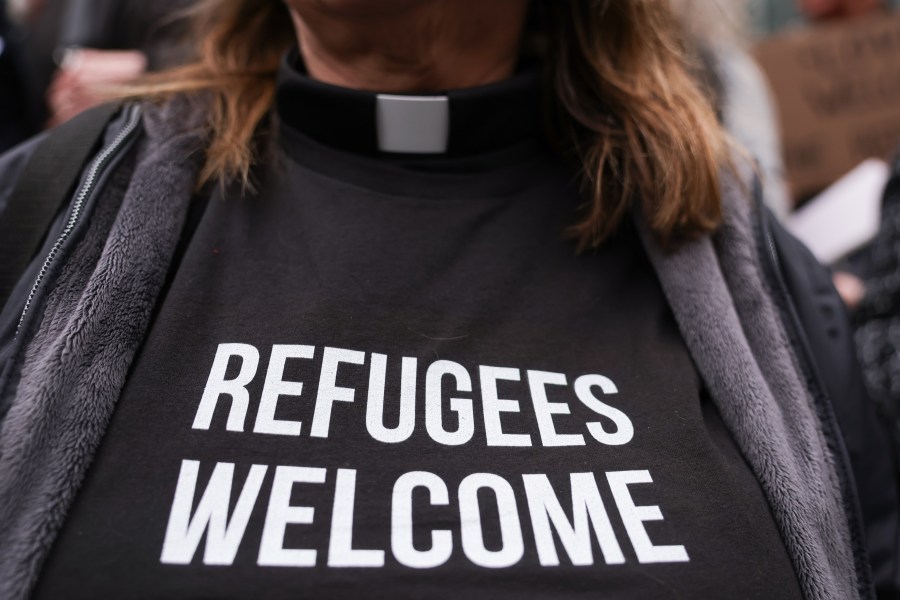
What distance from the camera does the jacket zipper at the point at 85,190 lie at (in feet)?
2.47

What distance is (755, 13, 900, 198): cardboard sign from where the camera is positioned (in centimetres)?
241

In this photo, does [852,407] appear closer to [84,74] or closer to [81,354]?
[81,354]

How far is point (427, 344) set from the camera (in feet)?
2.75

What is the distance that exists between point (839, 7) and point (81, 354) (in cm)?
259

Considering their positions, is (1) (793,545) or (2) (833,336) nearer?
(1) (793,545)

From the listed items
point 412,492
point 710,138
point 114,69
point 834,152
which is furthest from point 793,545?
point 834,152

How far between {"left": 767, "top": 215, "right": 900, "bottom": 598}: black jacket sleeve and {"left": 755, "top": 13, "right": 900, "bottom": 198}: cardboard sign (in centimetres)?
164

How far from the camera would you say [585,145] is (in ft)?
3.51

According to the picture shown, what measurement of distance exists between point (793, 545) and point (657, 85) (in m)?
0.62

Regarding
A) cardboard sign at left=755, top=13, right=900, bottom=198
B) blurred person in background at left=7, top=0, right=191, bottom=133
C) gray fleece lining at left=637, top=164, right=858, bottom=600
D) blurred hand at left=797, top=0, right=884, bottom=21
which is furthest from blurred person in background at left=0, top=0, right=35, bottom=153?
blurred hand at left=797, top=0, right=884, bottom=21

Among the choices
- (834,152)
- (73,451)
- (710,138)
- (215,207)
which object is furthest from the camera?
(834,152)

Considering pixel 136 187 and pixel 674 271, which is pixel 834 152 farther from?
pixel 136 187

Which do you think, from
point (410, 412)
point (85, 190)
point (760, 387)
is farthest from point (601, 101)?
point (85, 190)

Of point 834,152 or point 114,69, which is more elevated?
point 114,69
